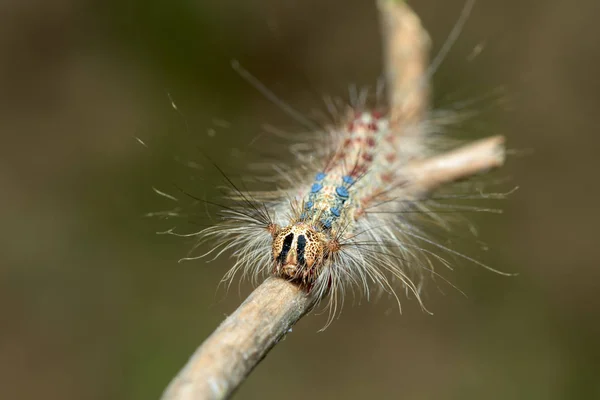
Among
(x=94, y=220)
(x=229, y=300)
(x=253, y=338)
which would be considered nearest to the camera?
(x=253, y=338)

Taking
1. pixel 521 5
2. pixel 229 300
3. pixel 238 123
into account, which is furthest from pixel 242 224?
pixel 521 5

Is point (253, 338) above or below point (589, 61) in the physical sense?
below

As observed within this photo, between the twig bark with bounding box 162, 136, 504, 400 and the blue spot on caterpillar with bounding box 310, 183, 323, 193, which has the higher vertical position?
the blue spot on caterpillar with bounding box 310, 183, 323, 193

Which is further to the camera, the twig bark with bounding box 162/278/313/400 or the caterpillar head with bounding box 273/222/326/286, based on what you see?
the caterpillar head with bounding box 273/222/326/286

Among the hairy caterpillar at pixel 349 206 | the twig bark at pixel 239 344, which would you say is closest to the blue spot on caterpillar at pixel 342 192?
the hairy caterpillar at pixel 349 206

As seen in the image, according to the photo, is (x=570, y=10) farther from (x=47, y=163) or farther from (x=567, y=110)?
(x=47, y=163)

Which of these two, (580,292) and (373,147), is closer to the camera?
(373,147)

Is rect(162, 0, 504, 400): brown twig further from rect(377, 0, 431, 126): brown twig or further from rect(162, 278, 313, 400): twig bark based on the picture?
rect(377, 0, 431, 126): brown twig

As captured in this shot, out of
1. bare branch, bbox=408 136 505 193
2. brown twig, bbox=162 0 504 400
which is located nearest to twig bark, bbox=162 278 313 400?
brown twig, bbox=162 0 504 400
